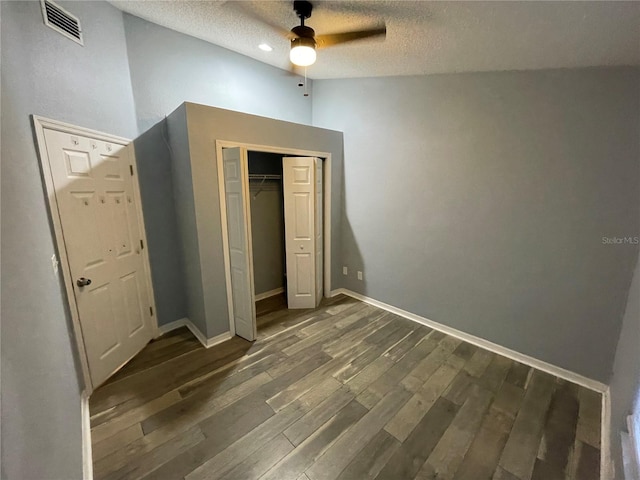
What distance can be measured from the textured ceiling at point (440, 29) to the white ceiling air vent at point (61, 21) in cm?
54

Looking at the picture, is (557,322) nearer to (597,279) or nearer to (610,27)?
(597,279)

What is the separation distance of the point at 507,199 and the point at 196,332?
346 cm

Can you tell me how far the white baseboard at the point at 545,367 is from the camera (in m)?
1.58

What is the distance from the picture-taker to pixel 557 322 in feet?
7.42

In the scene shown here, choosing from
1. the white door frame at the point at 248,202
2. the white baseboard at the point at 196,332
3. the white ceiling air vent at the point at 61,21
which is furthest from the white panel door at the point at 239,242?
the white ceiling air vent at the point at 61,21

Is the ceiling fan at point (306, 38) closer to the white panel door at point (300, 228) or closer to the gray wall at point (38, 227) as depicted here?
the white panel door at point (300, 228)

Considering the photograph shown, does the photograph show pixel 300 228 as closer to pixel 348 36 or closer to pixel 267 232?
pixel 267 232

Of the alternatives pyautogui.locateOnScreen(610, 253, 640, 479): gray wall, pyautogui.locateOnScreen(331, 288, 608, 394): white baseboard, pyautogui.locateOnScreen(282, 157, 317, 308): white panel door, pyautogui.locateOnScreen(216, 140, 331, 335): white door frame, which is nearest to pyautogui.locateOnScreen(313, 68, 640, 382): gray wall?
pyautogui.locateOnScreen(331, 288, 608, 394): white baseboard

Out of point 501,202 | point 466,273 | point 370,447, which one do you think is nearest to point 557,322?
point 466,273

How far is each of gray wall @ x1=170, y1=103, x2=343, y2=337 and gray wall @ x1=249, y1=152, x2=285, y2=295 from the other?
731mm

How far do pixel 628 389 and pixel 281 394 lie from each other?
2.22 m

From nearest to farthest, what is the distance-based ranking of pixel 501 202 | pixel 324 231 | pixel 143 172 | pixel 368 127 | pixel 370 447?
pixel 370 447 → pixel 501 202 → pixel 143 172 → pixel 368 127 → pixel 324 231

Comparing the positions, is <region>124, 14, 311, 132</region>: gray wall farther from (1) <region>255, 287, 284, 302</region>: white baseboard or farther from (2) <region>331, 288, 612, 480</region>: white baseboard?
(2) <region>331, 288, 612, 480</region>: white baseboard

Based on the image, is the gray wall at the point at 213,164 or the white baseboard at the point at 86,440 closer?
the white baseboard at the point at 86,440
